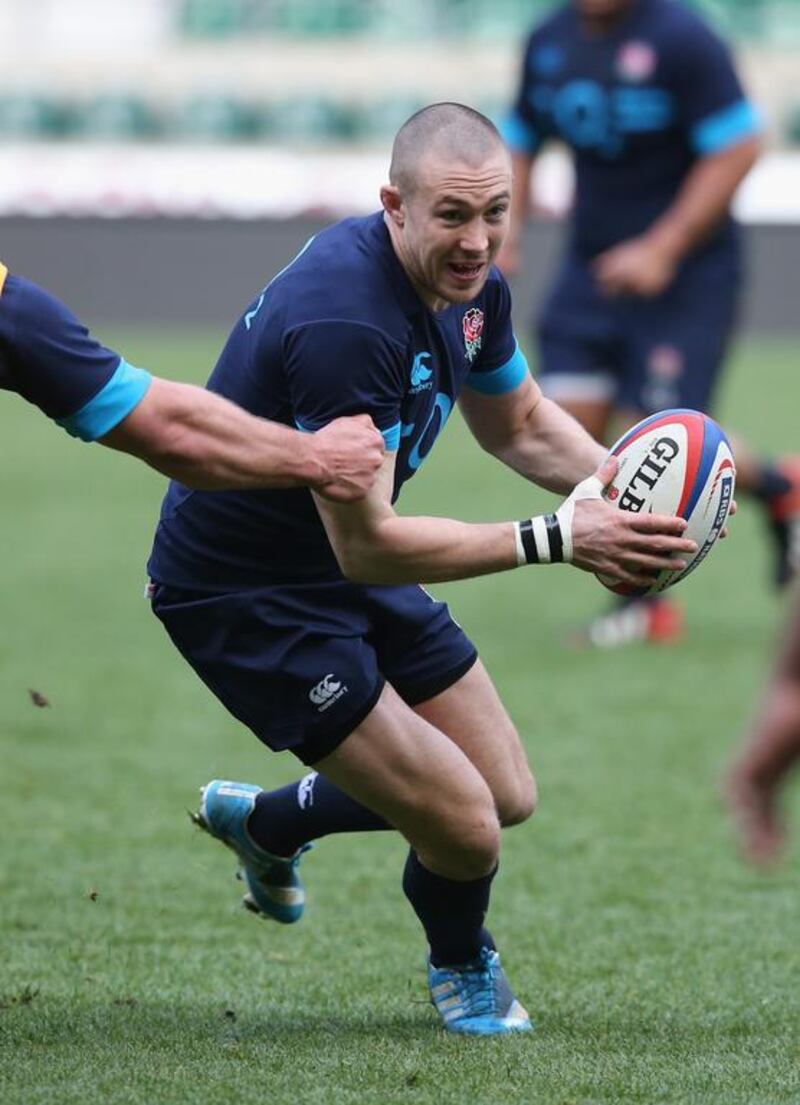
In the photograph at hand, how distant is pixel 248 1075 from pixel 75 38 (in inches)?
1309

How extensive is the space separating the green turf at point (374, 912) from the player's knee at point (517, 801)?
0.42 meters

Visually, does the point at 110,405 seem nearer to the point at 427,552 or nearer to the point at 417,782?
the point at 427,552

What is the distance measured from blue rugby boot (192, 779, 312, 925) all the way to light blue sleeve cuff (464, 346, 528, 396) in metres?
1.10

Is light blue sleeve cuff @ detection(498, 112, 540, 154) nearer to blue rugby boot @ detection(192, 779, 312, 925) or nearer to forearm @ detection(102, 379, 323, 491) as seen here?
blue rugby boot @ detection(192, 779, 312, 925)

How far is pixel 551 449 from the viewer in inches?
205

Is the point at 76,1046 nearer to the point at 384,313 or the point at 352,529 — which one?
the point at 352,529

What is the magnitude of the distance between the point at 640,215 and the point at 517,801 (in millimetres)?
5175

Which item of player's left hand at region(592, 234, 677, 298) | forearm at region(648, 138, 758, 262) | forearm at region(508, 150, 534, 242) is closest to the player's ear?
player's left hand at region(592, 234, 677, 298)

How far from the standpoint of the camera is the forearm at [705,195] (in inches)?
366

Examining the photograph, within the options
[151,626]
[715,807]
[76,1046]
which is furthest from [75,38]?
[76,1046]

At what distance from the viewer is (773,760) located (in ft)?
10.3

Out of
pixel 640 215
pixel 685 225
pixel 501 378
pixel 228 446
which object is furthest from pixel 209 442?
pixel 640 215

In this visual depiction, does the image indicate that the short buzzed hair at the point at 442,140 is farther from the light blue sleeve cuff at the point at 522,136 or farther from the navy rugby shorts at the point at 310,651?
the light blue sleeve cuff at the point at 522,136

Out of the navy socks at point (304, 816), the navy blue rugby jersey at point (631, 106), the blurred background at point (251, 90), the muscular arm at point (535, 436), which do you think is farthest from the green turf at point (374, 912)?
the blurred background at point (251, 90)
